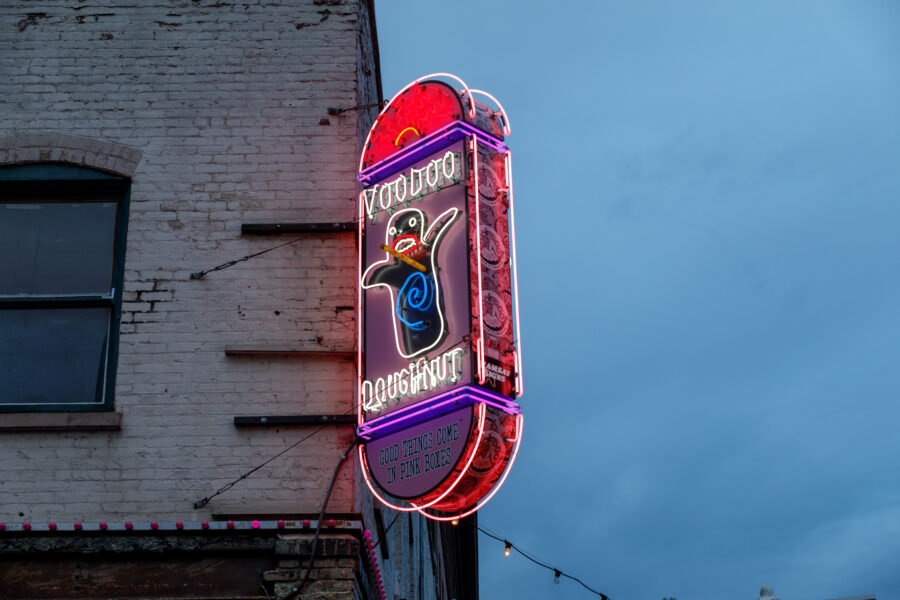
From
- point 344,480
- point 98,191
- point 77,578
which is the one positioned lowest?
point 77,578

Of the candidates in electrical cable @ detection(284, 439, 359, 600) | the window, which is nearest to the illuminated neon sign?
electrical cable @ detection(284, 439, 359, 600)

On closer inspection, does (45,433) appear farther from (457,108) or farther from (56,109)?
(457,108)

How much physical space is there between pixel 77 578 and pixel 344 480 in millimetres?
1754

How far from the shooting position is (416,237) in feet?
23.4

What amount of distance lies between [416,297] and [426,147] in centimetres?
119

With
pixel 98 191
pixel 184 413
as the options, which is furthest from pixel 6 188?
pixel 184 413

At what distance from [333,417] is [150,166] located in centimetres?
248

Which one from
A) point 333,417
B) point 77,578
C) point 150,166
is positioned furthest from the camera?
point 150,166

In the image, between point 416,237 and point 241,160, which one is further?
point 241,160

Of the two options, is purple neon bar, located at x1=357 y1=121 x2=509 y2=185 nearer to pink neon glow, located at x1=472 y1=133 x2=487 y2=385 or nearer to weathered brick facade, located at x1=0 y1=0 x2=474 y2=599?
pink neon glow, located at x1=472 y1=133 x2=487 y2=385

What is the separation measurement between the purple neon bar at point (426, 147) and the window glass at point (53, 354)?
85.2 inches

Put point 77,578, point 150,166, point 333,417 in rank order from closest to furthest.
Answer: point 77,578
point 333,417
point 150,166

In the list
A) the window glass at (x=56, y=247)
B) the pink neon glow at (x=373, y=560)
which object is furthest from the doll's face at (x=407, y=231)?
the window glass at (x=56, y=247)

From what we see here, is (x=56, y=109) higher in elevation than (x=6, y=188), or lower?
higher
